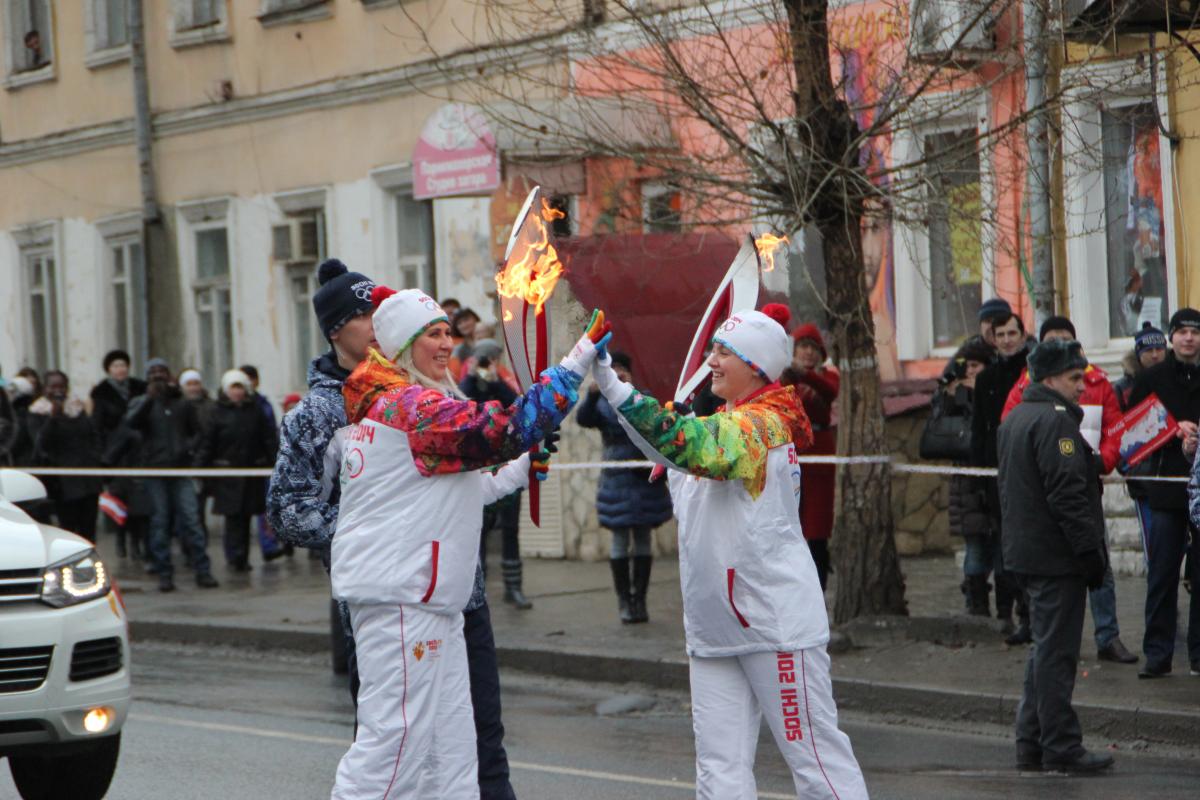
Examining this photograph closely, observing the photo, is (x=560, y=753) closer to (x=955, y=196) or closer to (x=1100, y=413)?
(x=1100, y=413)

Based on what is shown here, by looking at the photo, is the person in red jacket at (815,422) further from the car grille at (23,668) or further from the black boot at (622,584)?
the car grille at (23,668)

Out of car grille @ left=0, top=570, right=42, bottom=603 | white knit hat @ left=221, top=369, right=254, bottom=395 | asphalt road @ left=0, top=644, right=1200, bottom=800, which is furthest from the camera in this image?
white knit hat @ left=221, top=369, right=254, bottom=395

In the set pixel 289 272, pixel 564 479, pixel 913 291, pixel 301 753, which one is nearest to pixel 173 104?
pixel 289 272

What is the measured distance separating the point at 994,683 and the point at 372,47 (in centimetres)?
1359

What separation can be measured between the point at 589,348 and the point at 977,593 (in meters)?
7.07

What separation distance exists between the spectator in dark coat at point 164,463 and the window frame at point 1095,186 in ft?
25.7

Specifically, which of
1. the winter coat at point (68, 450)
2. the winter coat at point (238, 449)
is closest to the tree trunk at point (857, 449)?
the winter coat at point (238, 449)

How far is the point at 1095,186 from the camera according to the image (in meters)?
14.4

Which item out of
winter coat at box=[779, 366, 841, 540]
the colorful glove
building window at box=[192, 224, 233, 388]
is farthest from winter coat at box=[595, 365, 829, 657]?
building window at box=[192, 224, 233, 388]

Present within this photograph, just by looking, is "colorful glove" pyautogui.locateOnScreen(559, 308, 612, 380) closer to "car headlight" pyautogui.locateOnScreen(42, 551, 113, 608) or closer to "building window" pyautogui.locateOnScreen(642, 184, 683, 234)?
"car headlight" pyautogui.locateOnScreen(42, 551, 113, 608)

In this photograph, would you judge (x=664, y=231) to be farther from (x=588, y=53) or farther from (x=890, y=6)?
(x=890, y=6)

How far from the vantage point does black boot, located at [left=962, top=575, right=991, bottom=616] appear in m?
12.4

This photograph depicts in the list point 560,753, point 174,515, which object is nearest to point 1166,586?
point 560,753

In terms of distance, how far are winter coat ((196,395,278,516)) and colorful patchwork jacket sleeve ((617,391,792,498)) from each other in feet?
41.0
